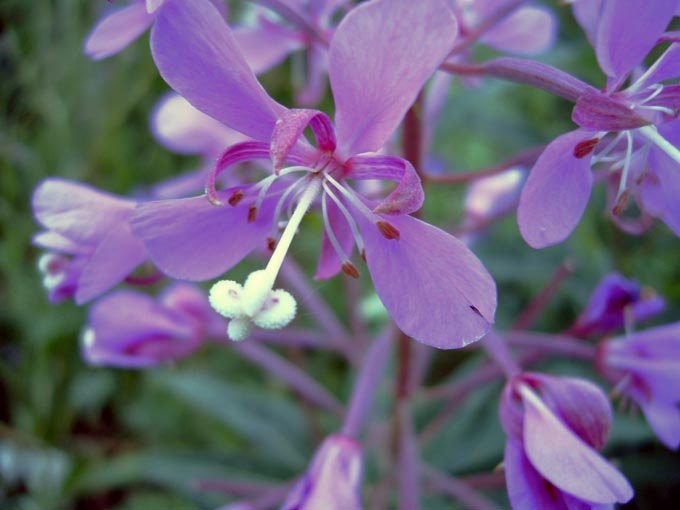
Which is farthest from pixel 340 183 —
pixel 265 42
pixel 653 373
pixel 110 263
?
pixel 653 373

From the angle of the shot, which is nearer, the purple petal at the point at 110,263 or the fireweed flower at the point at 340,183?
the fireweed flower at the point at 340,183

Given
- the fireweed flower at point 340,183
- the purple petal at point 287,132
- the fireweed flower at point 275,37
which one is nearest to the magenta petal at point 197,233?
the fireweed flower at point 340,183

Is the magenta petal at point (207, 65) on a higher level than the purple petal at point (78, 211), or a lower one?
higher

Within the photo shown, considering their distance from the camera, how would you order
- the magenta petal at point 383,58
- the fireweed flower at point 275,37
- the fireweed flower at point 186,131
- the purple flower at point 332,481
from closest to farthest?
the magenta petal at point 383,58 < the purple flower at point 332,481 < the fireweed flower at point 275,37 < the fireweed flower at point 186,131

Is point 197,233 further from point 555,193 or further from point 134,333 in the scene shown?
point 134,333

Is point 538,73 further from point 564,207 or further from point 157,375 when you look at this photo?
point 157,375

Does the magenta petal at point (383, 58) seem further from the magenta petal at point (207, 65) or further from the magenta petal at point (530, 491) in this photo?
the magenta petal at point (530, 491)

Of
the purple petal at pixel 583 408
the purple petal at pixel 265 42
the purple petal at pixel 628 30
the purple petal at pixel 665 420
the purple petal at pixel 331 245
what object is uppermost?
the purple petal at pixel 628 30

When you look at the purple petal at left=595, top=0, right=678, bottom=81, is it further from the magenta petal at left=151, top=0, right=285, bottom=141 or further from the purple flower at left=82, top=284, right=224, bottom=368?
the purple flower at left=82, top=284, right=224, bottom=368
